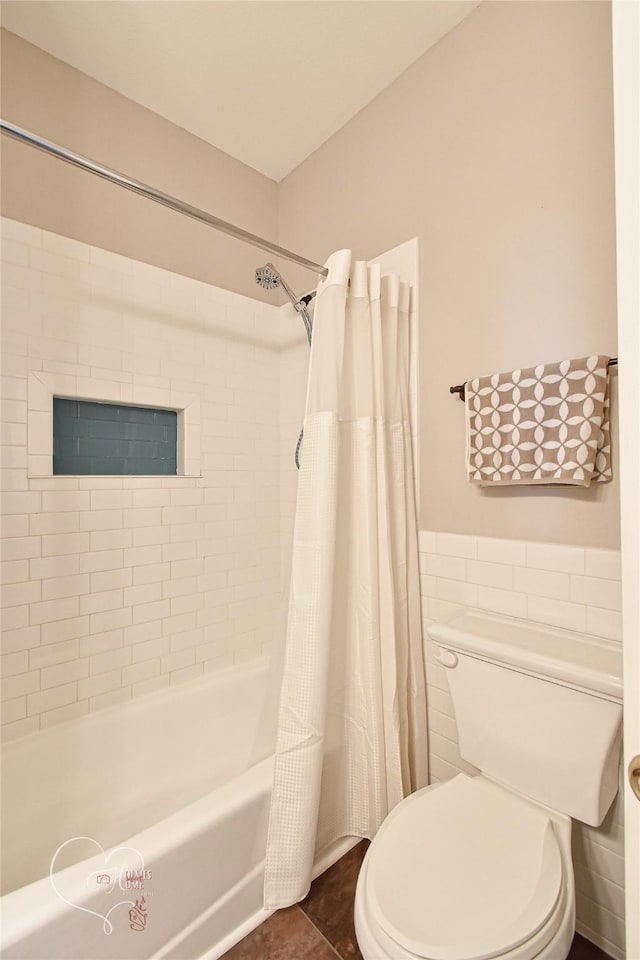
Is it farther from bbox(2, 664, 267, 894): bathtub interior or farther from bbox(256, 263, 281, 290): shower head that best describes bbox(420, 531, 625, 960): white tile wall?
bbox(256, 263, 281, 290): shower head

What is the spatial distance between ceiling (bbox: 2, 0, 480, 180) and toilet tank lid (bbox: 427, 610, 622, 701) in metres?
1.97

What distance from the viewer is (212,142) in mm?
1989

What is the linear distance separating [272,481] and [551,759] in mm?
1537

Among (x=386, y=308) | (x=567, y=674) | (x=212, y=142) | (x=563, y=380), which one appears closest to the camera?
(x=567, y=674)

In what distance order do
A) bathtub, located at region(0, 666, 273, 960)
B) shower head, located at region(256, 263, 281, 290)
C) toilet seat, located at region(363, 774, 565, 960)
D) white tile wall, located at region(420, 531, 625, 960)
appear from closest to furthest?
toilet seat, located at region(363, 774, 565, 960) < bathtub, located at region(0, 666, 273, 960) < white tile wall, located at region(420, 531, 625, 960) < shower head, located at region(256, 263, 281, 290)

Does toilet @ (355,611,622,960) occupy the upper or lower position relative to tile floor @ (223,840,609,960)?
upper

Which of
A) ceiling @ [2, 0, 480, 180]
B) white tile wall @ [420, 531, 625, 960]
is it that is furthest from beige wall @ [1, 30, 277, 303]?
white tile wall @ [420, 531, 625, 960]

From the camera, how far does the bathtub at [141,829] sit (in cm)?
93

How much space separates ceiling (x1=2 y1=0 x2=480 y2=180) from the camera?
1438mm

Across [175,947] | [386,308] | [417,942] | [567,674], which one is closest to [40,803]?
[175,947]

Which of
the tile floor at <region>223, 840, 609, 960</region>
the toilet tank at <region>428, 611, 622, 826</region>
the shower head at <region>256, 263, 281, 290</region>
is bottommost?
the tile floor at <region>223, 840, 609, 960</region>

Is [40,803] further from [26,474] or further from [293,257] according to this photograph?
[293,257]

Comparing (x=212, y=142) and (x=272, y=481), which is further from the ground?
(x=212, y=142)

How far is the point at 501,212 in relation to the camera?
54.2 inches
